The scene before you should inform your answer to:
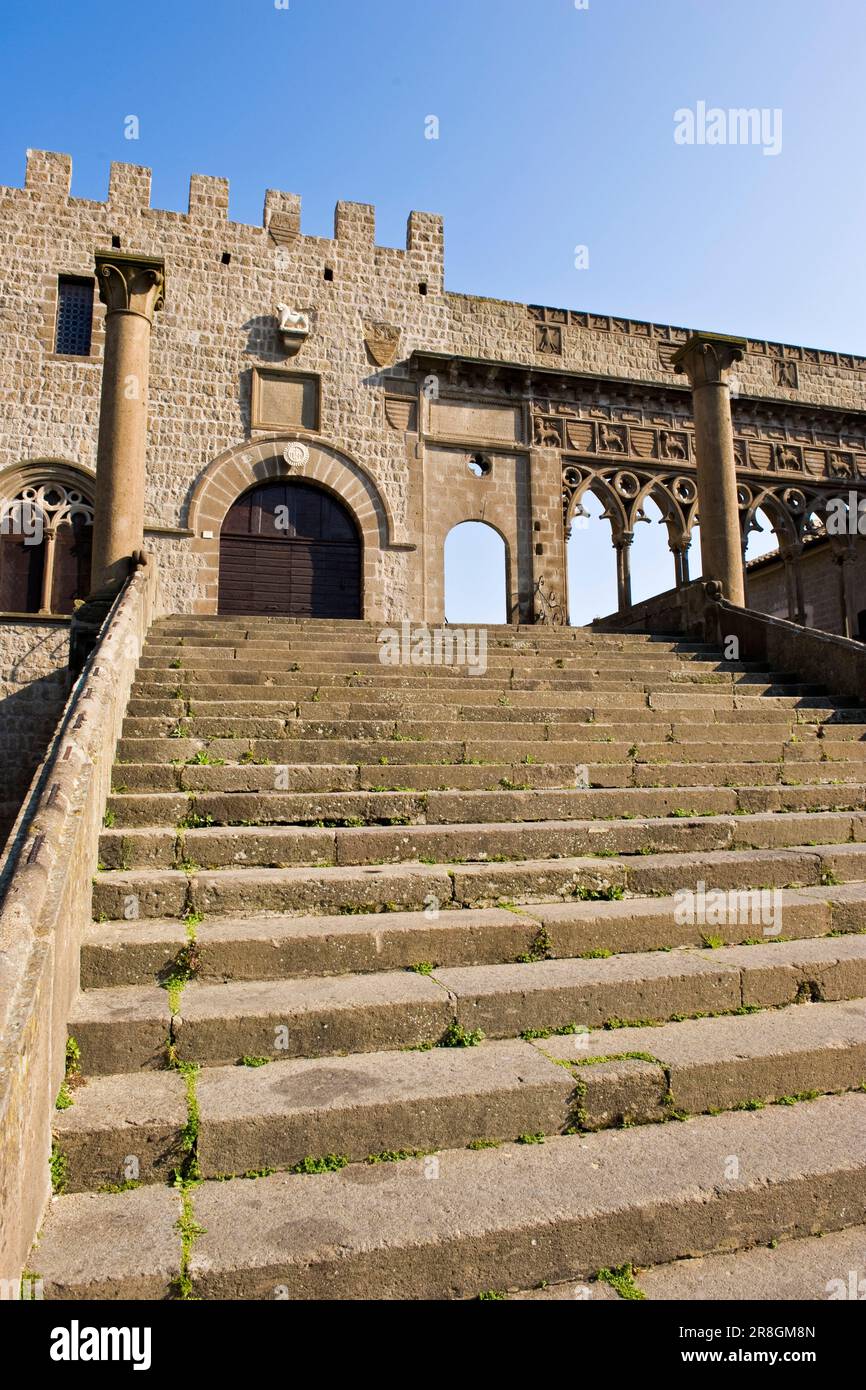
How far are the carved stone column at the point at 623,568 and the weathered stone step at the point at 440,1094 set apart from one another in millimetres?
14409

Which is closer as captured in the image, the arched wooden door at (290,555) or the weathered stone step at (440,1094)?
the weathered stone step at (440,1094)

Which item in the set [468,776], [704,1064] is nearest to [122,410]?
[468,776]

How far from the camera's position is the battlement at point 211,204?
1619 cm

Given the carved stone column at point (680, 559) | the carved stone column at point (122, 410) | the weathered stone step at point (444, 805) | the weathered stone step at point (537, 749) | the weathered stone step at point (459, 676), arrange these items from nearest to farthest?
1. the weathered stone step at point (444, 805)
2. the weathered stone step at point (537, 749)
3. the weathered stone step at point (459, 676)
4. the carved stone column at point (122, 410)
5. the carved stone column at point (680, 559)

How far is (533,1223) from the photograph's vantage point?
8.55ft

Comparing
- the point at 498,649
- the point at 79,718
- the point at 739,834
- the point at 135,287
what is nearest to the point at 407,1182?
the point at 79,718

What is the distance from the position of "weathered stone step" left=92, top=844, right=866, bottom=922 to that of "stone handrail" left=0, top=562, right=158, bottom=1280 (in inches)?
13.9

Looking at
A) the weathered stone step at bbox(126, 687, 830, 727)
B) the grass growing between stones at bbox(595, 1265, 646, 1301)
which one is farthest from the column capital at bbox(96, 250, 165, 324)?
the grass growing between stones at bbox(595, 1265, 646, 1301)

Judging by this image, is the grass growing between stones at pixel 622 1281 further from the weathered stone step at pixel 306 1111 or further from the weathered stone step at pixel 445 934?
the weathered stone step at pixel 445 934

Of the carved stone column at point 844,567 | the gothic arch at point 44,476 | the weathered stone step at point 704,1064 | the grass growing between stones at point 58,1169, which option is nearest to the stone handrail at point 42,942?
the grass growing between stones at point 58,1169

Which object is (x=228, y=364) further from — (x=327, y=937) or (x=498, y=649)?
(x=327, y=937)

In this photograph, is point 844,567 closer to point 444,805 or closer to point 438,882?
point 444,805

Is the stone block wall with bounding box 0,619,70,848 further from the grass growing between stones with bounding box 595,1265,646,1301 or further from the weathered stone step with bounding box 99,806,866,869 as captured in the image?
the grass growing between stones with bounding box 595,1265,646,1301

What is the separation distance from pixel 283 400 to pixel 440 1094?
15.8 meters
